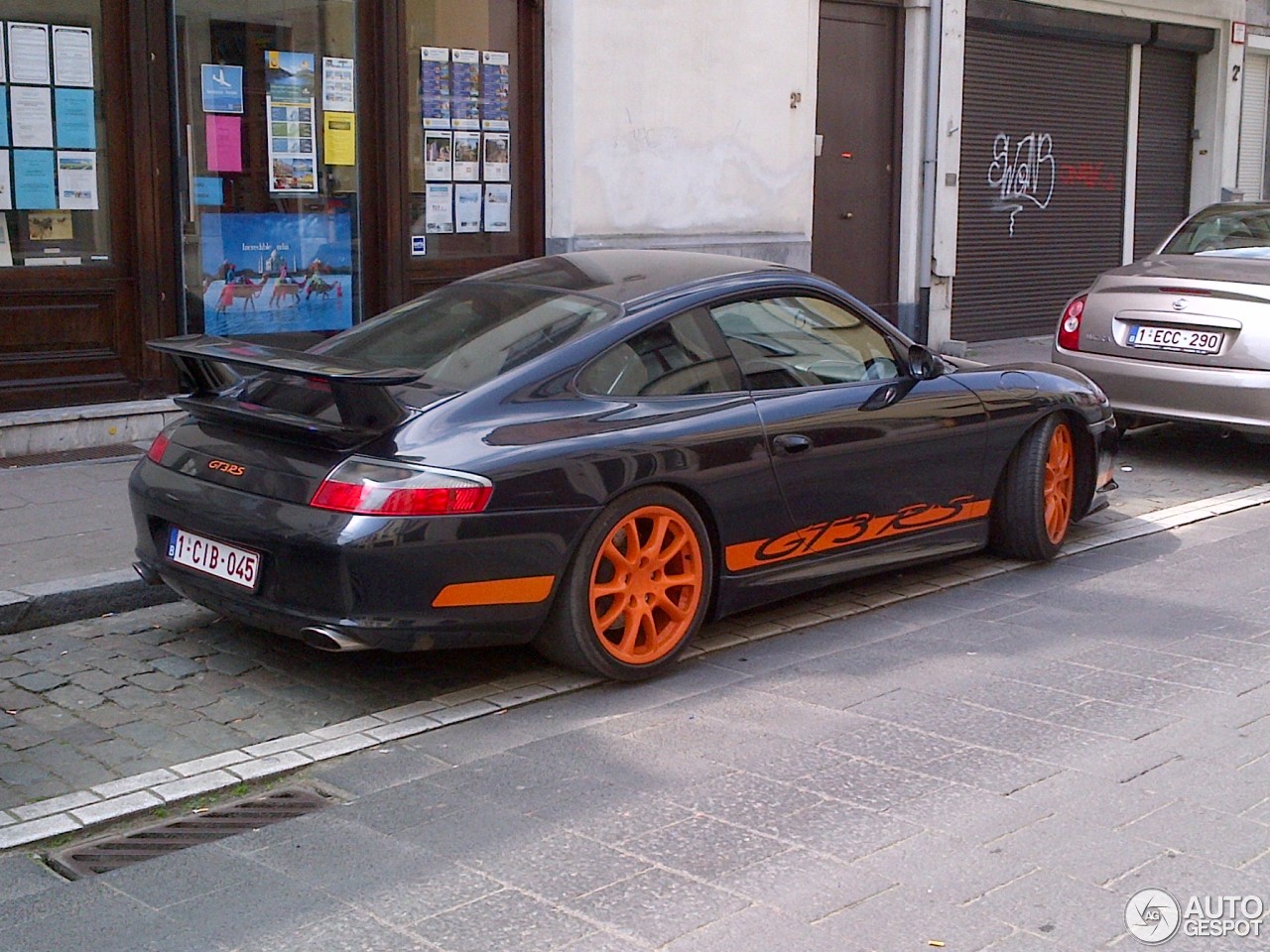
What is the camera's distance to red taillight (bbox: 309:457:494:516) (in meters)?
5.00

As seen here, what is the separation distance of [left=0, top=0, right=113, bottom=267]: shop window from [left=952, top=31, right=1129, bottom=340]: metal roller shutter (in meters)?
9.00

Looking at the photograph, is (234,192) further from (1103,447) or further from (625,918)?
(625,918)

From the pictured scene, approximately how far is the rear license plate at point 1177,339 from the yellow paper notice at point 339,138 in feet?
17.4

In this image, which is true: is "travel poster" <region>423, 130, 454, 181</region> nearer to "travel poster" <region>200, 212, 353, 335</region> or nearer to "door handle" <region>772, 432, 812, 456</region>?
"travel poster" <region>200, 212, 353, 335</region>

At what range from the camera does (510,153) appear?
11.7 m

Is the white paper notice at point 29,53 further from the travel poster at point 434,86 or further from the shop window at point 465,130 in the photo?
the travel poster at point 434,86

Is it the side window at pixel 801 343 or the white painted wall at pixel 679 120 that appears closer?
the side window at pixel 801 343

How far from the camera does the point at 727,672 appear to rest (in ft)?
18.9

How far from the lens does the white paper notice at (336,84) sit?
34.7ft

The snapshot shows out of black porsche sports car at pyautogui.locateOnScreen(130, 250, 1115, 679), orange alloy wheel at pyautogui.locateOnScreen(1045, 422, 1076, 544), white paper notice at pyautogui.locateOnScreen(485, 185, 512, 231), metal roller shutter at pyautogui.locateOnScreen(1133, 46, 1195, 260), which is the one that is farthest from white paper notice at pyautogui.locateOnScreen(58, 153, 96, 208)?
metal roller shutter at pyautogui.locateOnScreen(1133, 46, 1195, 260)

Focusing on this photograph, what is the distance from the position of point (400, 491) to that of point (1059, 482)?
12.1ft

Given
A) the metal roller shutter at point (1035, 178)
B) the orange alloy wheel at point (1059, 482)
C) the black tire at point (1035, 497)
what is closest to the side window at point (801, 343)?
the black tire at point (1035, 497)

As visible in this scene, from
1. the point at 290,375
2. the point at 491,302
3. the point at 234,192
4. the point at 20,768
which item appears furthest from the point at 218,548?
the point at 234,192

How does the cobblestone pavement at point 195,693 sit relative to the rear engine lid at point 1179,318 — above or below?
below
